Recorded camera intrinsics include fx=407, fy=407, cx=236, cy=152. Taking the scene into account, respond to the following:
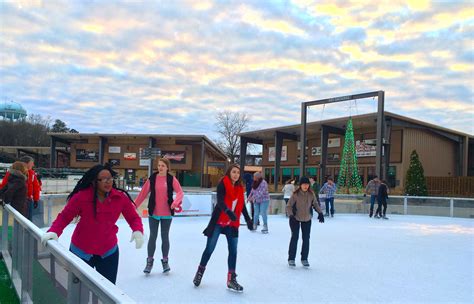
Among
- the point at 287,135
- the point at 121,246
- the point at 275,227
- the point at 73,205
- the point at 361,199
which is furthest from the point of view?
the point at 287,135

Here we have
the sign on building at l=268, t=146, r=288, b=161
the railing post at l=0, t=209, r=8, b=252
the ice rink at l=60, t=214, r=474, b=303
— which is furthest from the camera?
the sign on building at l=268, t=146, r=288, b=161

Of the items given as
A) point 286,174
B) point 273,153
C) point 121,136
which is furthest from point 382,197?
point 121,136

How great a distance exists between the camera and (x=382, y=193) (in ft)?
47.3

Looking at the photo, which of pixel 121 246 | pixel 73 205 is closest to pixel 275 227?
pixel 121 246

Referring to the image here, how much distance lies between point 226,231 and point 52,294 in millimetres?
2301

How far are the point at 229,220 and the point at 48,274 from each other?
2.23 m

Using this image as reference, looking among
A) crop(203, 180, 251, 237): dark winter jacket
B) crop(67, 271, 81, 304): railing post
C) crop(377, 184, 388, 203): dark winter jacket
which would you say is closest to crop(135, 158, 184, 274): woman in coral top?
crop(203, 180, 251, 237): dark winter jacket

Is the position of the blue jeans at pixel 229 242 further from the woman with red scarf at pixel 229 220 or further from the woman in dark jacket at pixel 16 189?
the woman in dark jacket at pixel 16 189

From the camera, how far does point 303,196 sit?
20.5 feet

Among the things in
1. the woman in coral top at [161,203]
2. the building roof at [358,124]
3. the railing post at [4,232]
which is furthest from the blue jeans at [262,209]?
the building roof at [358,124]

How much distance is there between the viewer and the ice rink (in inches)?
183

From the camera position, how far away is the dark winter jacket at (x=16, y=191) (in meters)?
5.55

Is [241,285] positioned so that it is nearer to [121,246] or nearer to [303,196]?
[303,196]

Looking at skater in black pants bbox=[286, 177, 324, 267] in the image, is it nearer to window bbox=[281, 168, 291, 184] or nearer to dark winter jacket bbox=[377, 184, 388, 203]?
dark winter jacket bbox=[377, 184, 388, 203]
